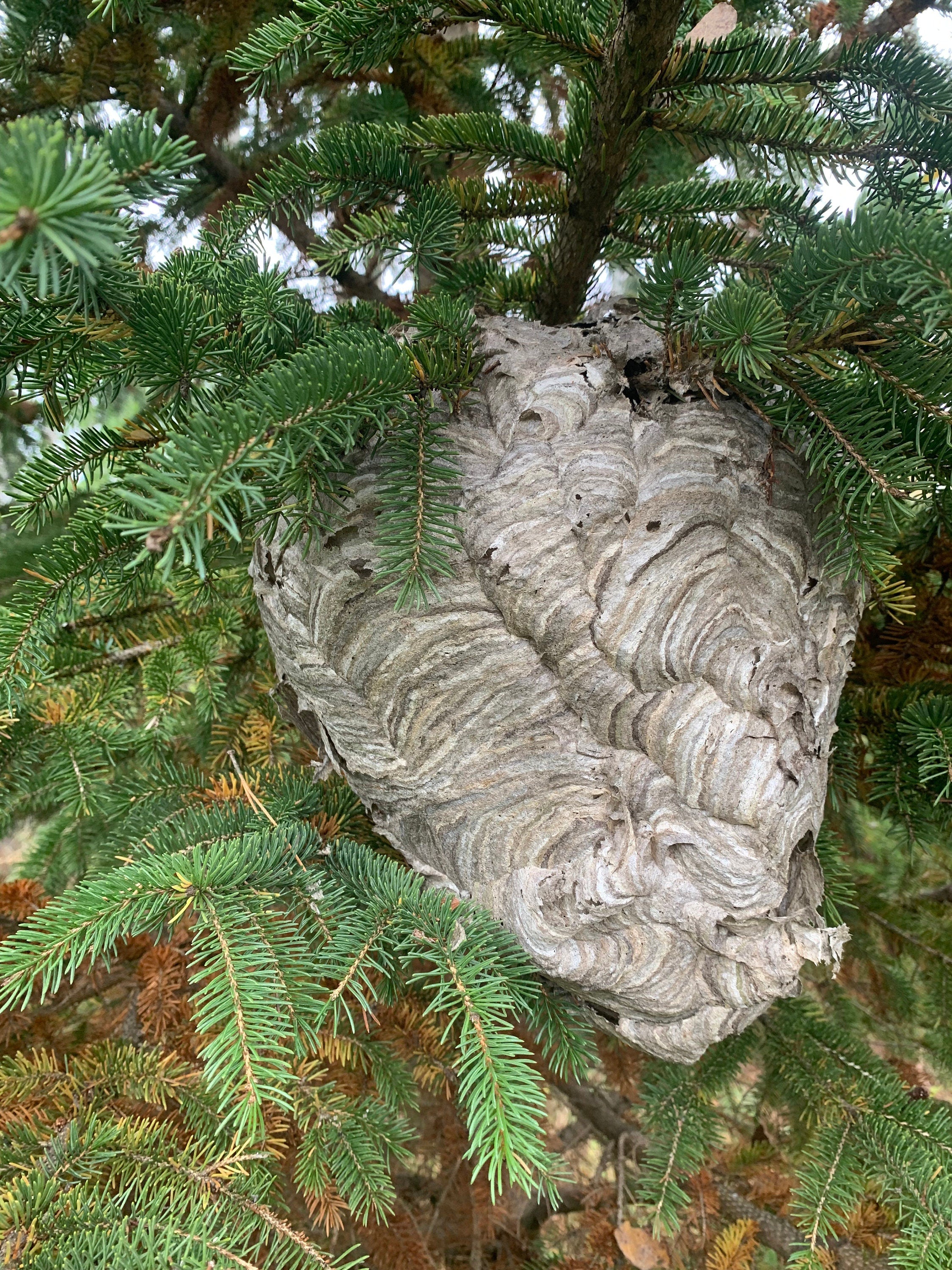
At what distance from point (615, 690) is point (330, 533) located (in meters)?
0.49

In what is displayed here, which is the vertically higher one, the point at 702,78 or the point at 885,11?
the point at 885,11

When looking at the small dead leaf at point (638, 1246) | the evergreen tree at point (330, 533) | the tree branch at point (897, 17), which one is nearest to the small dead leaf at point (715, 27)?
the evergreen tree at point (330, 533)

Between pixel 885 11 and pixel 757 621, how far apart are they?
2422 millimetres

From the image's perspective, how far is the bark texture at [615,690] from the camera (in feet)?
3.49

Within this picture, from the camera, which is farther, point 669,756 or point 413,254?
point 413,254

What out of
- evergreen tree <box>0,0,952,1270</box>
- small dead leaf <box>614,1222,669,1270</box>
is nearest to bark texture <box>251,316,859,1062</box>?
evergreen tree <box>0,0,952,1270</box>

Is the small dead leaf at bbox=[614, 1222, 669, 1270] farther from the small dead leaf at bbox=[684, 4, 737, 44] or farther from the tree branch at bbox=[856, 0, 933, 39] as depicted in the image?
the tree branch at bbox=[856, 0, 933, 39]

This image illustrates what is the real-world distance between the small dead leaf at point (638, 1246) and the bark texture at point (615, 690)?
813 mm

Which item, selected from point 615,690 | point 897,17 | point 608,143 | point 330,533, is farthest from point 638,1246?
point 897,17

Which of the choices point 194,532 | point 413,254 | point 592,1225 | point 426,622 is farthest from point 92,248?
point 592,1225

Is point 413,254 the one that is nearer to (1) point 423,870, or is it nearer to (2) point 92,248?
(2) point 92,248

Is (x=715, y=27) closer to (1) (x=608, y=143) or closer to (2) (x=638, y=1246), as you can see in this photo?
(1) (x=608, y=143)

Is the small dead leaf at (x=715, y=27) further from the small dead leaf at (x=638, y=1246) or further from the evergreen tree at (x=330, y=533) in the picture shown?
the small dead leaf at (x=638, y=1246)

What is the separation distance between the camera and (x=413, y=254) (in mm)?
1350
